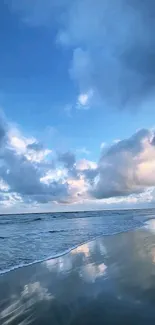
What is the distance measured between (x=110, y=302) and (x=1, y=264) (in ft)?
24.5

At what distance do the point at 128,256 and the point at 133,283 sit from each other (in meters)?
4.73

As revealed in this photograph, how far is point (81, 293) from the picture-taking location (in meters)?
7.45

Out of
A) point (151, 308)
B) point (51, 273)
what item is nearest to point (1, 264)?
point (51, 273)

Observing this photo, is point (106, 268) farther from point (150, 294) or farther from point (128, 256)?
point (150, 294)

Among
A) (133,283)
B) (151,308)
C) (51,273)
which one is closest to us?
(151,308)

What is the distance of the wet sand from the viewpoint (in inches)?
228

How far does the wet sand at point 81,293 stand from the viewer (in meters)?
5.79

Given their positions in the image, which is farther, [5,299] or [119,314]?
[5,299]

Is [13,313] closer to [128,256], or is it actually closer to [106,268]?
[106,268]

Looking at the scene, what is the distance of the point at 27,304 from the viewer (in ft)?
22.0

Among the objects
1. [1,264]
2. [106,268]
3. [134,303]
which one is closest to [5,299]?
[134,303]

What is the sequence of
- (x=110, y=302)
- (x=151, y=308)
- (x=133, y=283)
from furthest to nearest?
(x=133, y=283) → (x=110, y=302) → (x=151, y=308)

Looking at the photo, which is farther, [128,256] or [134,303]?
[128,256]

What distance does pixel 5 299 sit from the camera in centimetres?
730
